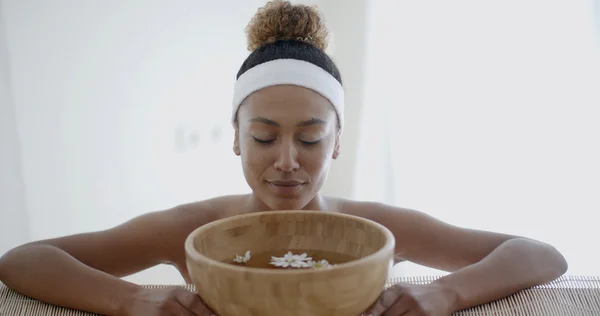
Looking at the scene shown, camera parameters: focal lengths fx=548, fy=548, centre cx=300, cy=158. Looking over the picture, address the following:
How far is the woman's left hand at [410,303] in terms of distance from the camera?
0.76 meters

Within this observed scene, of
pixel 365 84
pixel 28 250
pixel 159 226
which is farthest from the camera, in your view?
pixel 365 84

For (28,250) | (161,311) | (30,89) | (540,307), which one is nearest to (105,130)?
(30,89)

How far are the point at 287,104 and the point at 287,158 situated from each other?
106 mm

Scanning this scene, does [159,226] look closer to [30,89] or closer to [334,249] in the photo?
[334,249]

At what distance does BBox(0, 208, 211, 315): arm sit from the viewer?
84 cm

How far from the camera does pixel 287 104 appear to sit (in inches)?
39.3

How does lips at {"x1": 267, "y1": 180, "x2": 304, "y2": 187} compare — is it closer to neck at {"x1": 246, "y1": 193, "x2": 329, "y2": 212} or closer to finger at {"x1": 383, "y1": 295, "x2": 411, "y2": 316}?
neck at {"x1": 246, "y1": 193, "x2": 329, "y2": 212}

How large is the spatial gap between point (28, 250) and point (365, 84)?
5.25ft

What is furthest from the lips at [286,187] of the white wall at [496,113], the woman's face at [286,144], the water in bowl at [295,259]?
the white wall at [496,113]

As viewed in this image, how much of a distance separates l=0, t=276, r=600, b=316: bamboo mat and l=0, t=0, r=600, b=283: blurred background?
3.57 feet

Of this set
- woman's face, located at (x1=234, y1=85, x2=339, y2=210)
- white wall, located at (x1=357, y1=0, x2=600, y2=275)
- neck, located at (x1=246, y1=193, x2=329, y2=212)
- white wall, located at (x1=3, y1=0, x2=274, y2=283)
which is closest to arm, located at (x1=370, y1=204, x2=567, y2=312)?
neck, located at (x1=246, y1=193, x2=329, y2=212)

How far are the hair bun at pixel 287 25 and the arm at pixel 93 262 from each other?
44 centimetres

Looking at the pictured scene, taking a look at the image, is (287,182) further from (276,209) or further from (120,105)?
(120,105)

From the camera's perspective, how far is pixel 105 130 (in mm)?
2020
